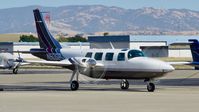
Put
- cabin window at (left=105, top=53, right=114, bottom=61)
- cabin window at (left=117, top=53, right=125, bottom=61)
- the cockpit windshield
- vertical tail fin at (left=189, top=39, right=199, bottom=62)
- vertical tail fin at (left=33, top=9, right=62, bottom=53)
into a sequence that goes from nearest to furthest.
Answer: the cockpit windshield < cabin window at (left=117, top=53, right=125, bottom=61) < cabin window at (left=105, top=53, right=114, bottom=61) < vertical tail fin at (left=33, top=9, right=62, bottom=53) < vertical tail fin at (left=189, top=39, right=199, bottom=62)

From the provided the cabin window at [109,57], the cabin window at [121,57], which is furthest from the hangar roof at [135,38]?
the cabin window at [121,57]

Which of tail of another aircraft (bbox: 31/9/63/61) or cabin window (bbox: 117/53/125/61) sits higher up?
tail of another aircraft (bbox: 31/9/63/61)

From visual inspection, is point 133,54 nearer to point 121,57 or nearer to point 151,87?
point 121,57

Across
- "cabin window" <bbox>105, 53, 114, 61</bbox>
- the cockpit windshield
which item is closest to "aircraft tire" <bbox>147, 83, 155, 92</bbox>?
the cockpit windshield

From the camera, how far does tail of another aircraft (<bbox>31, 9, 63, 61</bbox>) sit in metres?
37.4

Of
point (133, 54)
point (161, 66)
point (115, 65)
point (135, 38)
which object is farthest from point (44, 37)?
point (135, 38)

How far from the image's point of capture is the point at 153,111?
789 inches

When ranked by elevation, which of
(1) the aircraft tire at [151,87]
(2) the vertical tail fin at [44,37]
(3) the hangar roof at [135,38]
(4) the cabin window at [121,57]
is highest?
(3) the hangar roof at [135,38]

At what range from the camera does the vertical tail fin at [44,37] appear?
3988 cm

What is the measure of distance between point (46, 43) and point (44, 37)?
131 cm

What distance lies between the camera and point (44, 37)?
42938 mm

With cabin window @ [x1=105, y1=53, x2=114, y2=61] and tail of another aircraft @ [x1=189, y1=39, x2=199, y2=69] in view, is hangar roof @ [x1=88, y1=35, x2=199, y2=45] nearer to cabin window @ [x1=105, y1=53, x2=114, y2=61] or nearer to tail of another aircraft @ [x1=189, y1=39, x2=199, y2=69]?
tail of another aircraft @ [x1=189, y1=39, x2=199, y2=69]

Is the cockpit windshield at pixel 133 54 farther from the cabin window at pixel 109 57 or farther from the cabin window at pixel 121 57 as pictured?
the cabin window at pixel 109 57

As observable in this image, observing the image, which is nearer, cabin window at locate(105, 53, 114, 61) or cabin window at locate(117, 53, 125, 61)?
cabin window at locate(117, 53, 125, 61)
